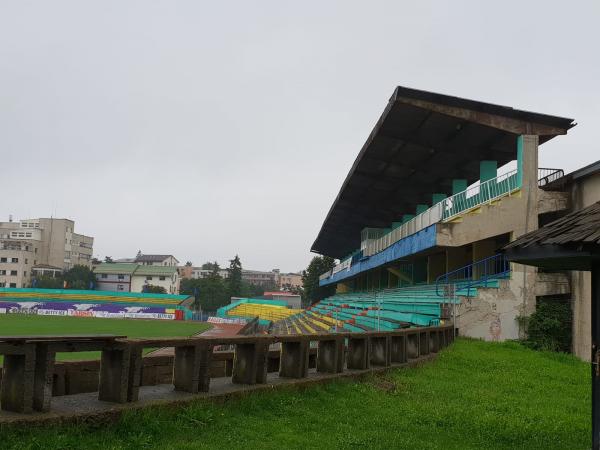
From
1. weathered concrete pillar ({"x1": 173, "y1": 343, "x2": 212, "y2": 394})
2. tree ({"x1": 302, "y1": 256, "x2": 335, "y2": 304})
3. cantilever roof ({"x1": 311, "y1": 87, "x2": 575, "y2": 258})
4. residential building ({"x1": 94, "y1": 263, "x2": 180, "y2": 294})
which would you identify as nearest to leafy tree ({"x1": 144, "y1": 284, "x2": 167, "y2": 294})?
residential building ({"x1": 94, "y1": 263, "x2": 180, "y2": 294})

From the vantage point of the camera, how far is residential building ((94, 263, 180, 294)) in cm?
11362

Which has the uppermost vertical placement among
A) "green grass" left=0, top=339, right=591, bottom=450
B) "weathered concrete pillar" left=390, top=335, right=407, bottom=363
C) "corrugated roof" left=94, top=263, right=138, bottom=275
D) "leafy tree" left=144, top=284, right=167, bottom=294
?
"corrugated roof" left=94, top=263, right=138, bottom=275

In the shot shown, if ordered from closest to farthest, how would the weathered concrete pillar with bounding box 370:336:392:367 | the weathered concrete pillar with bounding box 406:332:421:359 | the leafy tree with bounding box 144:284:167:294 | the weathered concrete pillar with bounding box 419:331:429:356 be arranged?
the weathered concrete pillar with bounding box 370:336:392:367
the weathered concrete pillar with bounding box 406:332:421:359
the weathered concrete pillar with bounding box 419:331:429:356
the leafy tree with bounding box 144:284:167:294

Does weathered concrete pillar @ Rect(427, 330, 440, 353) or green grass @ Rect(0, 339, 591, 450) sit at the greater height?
weathered concrete pillar @ Rect(427, 330, 440, 353)

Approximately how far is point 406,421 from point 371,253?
30555mm

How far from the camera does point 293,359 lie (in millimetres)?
8023

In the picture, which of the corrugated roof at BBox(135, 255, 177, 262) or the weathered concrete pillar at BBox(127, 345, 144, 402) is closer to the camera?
the weathered concrete pillar at BBox(127, 345, 144, 402)

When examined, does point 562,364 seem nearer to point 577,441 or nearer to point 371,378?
point 371,378

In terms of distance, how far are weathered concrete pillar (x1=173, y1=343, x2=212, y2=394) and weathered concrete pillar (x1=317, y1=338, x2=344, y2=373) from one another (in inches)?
107

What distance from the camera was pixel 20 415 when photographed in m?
4.82

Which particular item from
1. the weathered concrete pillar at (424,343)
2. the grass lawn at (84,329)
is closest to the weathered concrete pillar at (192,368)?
the weathered concrete pillar at (424,343)

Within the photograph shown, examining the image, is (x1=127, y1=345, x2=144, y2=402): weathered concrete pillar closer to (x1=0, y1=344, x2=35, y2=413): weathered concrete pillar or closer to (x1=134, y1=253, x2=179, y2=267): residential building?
(x1=0, y1=344, x2=35, y2=413): weathered concrete pillar

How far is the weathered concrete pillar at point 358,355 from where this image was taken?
→ 31.6 ft

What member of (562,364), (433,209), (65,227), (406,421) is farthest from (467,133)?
(65,227)
